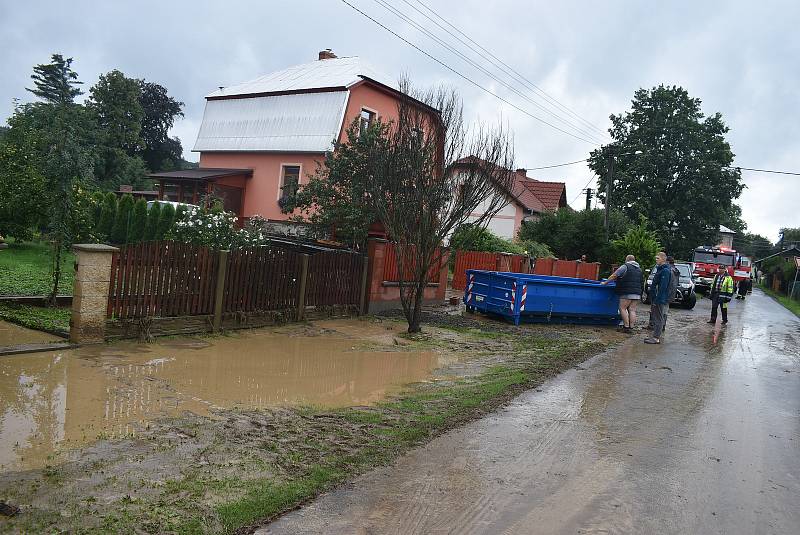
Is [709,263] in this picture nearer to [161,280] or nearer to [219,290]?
[219,290]

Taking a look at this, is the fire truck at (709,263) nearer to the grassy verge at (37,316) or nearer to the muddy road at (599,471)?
the muddy road at (599,471)

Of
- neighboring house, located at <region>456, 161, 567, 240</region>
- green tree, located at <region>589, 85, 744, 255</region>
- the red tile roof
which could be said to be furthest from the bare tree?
green tree, located at <region>589, 85, 744, 255</region>

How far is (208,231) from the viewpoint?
1235cm

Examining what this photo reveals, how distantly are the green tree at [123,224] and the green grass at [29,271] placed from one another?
2.29 metres

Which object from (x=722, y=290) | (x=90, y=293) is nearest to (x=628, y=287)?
(x=722, y=290)

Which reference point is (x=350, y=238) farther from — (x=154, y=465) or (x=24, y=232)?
(x=154, y=465)

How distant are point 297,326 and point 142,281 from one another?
356 cm

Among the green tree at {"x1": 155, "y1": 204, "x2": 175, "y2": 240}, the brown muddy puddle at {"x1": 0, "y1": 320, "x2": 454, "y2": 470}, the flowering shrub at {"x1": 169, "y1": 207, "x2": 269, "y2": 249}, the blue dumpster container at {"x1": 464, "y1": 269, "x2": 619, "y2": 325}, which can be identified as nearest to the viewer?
the brown muddy puddle at {"x1": 0, "y1": 320, "x2": 454, "y2": 470}

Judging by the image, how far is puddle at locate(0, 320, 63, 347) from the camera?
8243mm

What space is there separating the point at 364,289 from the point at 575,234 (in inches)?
907

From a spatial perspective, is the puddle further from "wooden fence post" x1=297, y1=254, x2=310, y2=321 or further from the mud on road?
"wooden fence post" x1=297, y1=254, x2=310, y2=321

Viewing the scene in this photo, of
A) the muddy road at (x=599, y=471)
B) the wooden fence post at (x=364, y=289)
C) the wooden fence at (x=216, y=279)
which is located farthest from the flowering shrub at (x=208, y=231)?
the muddy road at (x=599, y=471)

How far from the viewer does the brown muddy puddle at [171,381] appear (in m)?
5.41

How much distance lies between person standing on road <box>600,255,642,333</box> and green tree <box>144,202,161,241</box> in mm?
14318
